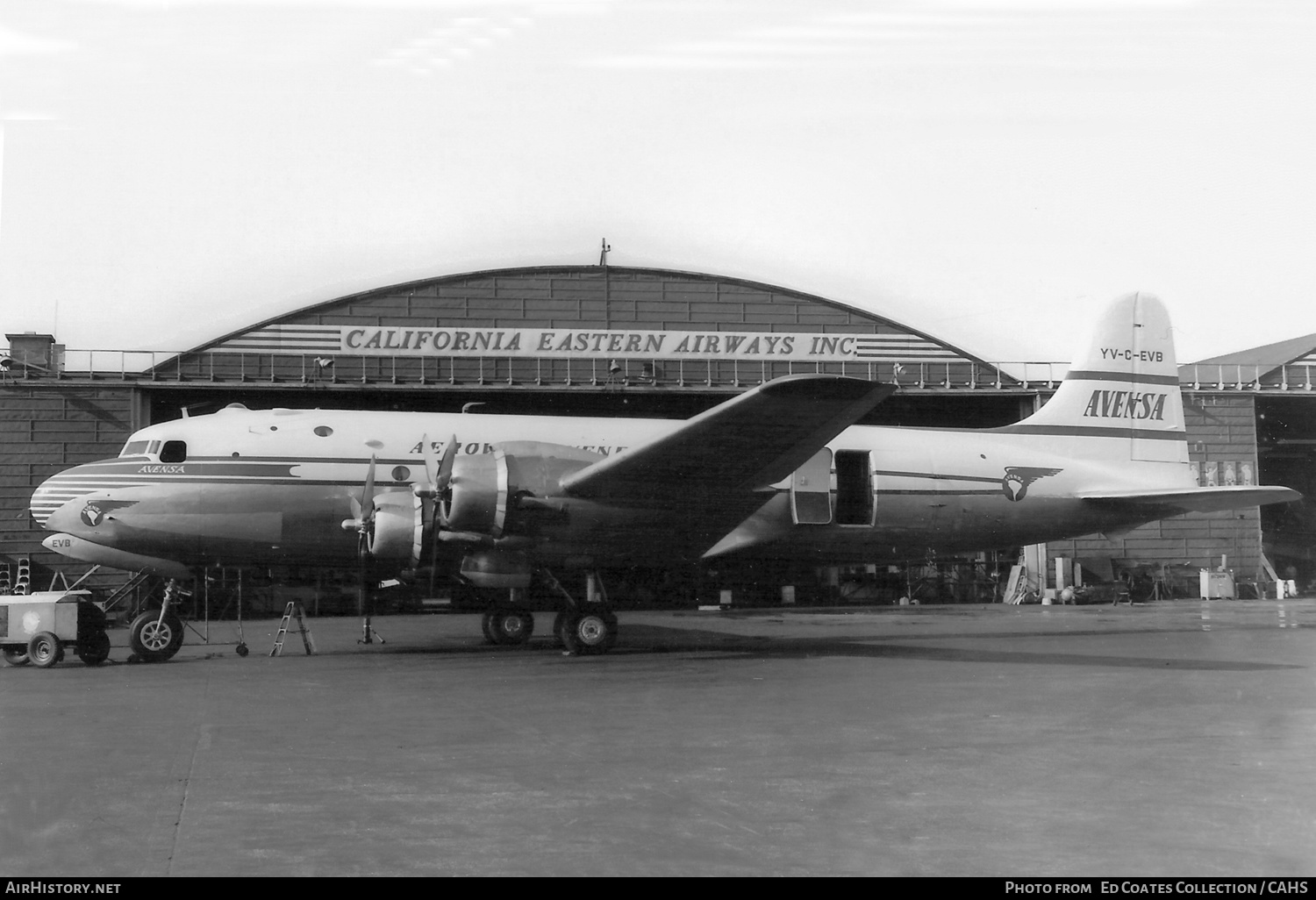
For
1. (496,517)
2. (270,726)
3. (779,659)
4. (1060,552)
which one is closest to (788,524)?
(779,659)

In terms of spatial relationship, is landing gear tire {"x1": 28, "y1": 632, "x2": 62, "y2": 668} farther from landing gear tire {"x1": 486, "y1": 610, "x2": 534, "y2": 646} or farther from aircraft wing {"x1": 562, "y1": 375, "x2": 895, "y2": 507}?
aircraft wing {"x1": 562, "y1": 375, "x2": 895, "y2": 507}

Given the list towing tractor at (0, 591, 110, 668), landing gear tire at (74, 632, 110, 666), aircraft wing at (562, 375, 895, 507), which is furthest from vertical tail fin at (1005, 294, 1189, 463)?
towing tractor at (0, 591, 110, 668)

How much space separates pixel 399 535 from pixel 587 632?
2864 mm

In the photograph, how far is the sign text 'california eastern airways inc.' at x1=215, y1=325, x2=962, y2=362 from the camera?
98.7ft

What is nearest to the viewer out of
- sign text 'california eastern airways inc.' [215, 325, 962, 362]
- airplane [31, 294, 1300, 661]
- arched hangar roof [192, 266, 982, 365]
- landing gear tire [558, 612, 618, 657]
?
airplane [31, 294, 1300, 661]

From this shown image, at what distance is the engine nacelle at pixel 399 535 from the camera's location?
13.9m

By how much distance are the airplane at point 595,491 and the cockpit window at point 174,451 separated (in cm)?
4

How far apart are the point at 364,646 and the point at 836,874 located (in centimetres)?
1351

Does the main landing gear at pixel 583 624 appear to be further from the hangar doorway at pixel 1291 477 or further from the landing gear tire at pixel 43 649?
the hangar doorway at pixel 1291 477

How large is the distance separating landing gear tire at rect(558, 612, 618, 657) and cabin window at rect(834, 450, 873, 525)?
4.36 metres

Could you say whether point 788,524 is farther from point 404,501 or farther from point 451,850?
point 451,850

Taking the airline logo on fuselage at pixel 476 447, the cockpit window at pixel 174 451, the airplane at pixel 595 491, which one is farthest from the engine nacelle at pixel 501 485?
the cockpit window at pixel 174 451

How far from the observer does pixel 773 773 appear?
649 centimetres

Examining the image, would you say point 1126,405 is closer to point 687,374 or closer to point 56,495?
point 687,374
